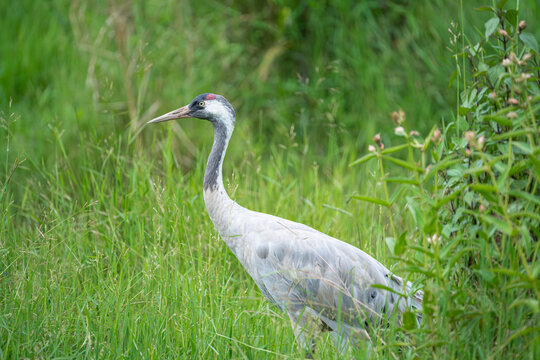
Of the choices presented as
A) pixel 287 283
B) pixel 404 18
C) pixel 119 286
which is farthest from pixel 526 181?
pixel 404 18

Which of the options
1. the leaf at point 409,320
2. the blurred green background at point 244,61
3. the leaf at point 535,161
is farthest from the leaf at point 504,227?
the blurred green background at point 244,61

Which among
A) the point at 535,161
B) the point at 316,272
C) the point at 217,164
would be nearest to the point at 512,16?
the point at 535,161

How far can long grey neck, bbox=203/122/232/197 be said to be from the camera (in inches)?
140

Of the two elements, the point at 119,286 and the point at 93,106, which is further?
the point at 93,106

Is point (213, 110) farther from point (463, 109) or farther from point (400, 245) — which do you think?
point (400, 245)

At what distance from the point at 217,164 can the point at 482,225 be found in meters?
1.72

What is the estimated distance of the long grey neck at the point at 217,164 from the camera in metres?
3.56

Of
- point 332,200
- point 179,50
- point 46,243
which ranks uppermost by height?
point 179,50

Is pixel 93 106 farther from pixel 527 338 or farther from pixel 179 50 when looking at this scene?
pixel 527 338

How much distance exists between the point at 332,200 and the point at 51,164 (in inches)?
88.1

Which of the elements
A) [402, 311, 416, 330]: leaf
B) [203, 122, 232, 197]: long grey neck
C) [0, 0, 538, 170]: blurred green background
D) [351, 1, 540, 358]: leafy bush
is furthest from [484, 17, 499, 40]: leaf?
[0, 0, 538, 170]: blurred green background

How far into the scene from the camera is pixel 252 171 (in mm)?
4891

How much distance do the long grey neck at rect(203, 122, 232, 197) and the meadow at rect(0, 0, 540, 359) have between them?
12cm

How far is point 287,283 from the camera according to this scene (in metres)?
3.29
